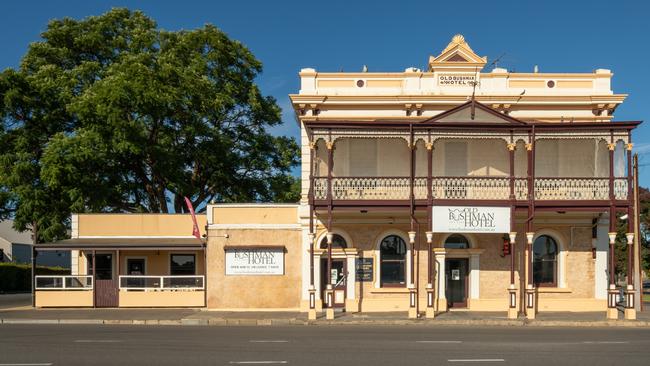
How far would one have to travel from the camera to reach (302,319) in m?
20.5

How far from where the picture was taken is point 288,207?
23.6 m

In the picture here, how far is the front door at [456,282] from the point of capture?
76.4 ft

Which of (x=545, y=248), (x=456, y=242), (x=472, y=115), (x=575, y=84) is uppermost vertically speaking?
(x=575, y=84)

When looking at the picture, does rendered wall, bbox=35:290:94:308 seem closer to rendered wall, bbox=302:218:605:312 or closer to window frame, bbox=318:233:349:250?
rendered wall, bbox=302:218:605:312

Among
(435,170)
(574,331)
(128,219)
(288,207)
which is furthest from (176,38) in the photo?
(574,331)

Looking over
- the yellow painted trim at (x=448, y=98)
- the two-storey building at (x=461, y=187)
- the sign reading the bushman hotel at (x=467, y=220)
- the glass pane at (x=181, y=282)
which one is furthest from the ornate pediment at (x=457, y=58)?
the glass pane at (x=181, y=282)

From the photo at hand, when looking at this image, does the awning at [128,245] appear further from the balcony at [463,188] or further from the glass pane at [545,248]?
the glass pane at [545,248]

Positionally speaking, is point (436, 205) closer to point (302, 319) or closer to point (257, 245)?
point (302, 319)

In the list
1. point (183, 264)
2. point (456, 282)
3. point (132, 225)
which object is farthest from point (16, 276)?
point (456, 282)

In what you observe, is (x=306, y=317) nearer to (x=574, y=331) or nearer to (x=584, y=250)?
(x=574, y=331)

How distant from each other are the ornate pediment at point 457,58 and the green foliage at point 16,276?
2718 cm

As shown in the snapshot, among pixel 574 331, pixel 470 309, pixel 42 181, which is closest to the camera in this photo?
pixel 574 331

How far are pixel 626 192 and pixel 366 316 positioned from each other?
9.58 meters

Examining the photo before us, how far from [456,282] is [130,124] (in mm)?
15856
